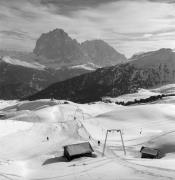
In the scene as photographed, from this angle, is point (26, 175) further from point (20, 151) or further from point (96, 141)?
point (96, 141)

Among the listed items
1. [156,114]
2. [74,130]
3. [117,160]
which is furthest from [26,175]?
[156,114]

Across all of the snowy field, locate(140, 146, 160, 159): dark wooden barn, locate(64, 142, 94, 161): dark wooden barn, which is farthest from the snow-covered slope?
locate(140, 146, 160, 159): dark wooden barn

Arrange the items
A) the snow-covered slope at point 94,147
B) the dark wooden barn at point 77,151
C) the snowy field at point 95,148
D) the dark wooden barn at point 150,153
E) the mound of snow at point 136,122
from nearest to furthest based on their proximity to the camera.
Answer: the snowy field at point 95,148
the snow-covered slope at point 94,147
the dark wooden barn at point 77,151
the dark wooden barn at point 150,153
the mound of snow at point 136,122

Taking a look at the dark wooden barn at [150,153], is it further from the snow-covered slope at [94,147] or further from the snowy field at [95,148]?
the snow-covered slope at [94,147]

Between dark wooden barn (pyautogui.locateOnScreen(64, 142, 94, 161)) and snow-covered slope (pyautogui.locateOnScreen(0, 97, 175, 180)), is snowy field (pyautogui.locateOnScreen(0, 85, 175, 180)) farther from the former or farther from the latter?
dark wooden barn (pyautogui.locateOnScreen(64, 142, 94, 161))

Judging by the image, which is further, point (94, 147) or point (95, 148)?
point (94, 147)

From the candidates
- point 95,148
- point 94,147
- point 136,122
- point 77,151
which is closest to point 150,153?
point 95,148

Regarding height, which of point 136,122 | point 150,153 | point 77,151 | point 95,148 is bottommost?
point 95,148

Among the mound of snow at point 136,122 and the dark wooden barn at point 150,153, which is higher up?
the mound of snow at point 136,122

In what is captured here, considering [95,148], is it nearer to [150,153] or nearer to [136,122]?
[150,153]

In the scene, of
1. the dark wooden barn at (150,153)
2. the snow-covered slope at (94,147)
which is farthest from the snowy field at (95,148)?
the dark wooden barn at (150,153)
